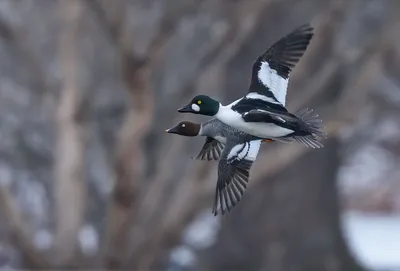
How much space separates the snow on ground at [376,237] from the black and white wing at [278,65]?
12.0 m

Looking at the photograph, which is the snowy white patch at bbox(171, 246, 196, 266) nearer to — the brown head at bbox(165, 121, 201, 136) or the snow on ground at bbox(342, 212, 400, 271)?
the snow on ground at bbox(342, 212, 400, 271)

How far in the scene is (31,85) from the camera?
37.7ft

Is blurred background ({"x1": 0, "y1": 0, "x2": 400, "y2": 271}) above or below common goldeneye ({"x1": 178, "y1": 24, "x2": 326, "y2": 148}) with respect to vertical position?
above

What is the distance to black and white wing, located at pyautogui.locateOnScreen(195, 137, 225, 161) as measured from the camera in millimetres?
2745

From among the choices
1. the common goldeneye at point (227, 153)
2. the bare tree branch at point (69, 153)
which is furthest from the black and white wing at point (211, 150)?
the bare tree branch at point (69, 153)

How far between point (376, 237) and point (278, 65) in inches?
650

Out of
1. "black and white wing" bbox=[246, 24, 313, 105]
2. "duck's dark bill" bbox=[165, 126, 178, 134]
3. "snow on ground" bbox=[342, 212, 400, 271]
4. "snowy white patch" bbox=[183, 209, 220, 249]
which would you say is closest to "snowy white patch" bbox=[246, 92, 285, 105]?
"black and white wing" bbox=[246, 24, 313, 105]

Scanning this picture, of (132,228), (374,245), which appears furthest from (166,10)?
(374,245)

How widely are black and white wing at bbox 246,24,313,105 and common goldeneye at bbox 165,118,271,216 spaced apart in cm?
16

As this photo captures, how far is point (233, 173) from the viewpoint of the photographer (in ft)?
8.75

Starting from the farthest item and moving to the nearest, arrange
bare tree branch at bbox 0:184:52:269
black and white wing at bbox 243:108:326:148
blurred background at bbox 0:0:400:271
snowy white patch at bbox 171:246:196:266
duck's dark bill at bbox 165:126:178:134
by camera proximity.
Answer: snowy white patch at bbox 171:246:196:266 → bare tree branch at bbox 0:184:52:269 → blurred background at bbox 0:0:400:271 → duck's dark bill at bbox 165:126:178:134 → black and white wing at bbox 243:108:326:148

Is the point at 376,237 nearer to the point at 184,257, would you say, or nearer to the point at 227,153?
the point at 184,257

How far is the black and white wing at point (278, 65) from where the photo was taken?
9.00 feet

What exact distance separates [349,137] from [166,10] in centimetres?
454
